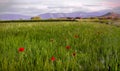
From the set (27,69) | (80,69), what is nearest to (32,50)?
(27,69)

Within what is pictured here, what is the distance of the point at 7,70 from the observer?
2.39m

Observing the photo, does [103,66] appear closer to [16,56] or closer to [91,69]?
[91,69]

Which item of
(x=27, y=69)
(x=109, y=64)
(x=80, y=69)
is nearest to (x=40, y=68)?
(x=27, y=69)

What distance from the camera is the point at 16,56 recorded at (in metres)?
2.94

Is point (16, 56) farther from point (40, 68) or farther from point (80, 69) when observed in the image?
point (80, 69)

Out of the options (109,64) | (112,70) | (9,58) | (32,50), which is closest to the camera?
(112,70)

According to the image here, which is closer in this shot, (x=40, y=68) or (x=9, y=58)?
(x=40, y=68)

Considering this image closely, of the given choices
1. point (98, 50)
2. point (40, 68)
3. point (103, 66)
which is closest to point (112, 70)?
point (103, 66)

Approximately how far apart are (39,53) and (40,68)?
0.76 m

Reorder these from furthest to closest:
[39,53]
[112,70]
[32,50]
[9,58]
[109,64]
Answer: [32,50], [39,53], [9,58], [109,64], [112,70]

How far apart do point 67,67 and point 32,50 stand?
1.14 metres

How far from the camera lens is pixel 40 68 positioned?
2369 mm

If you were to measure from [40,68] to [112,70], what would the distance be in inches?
32.9

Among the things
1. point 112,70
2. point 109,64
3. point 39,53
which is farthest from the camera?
point 39,53
